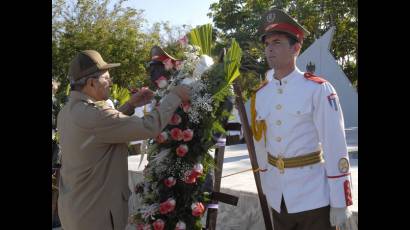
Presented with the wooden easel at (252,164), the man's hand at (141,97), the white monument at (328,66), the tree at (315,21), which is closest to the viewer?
the wooden easel at (252,164)

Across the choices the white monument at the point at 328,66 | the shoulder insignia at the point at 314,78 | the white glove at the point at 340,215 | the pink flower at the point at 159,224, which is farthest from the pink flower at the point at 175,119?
the white monument at the point at 328,66

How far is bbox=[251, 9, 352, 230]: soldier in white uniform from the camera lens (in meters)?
2.30

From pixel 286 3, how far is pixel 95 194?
21.6 metres

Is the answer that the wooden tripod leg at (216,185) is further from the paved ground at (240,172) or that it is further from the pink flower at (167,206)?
the paved ground at (240,172)

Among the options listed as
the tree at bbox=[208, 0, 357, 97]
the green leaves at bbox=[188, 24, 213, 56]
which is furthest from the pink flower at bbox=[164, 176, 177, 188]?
the tree at bbox=[208, 0, 357, 97]

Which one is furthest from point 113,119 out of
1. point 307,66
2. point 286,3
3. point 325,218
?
point 286,3

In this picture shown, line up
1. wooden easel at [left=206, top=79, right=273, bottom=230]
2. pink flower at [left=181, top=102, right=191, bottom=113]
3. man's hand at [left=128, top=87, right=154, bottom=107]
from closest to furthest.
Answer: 1. pink flower at [left=181, top=102, right=191, bottom=113]
2. wooden easel at [left=206, top=79, right=273, bottom=230]
3. man's hand at [left=128, top=87, right=154, bottom=107]

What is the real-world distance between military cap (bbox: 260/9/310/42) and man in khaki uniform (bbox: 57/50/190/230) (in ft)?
2.16

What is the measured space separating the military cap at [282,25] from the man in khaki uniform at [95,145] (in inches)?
25.9

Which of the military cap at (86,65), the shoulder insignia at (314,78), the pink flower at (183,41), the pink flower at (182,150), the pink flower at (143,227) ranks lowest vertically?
the pink flower at (143,227)

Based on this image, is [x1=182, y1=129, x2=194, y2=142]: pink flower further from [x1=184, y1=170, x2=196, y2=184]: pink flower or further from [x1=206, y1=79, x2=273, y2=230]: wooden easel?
[x1=206, y1=79, x2=273, y2=230]: wooden easel

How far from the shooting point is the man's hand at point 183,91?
2.69 m
